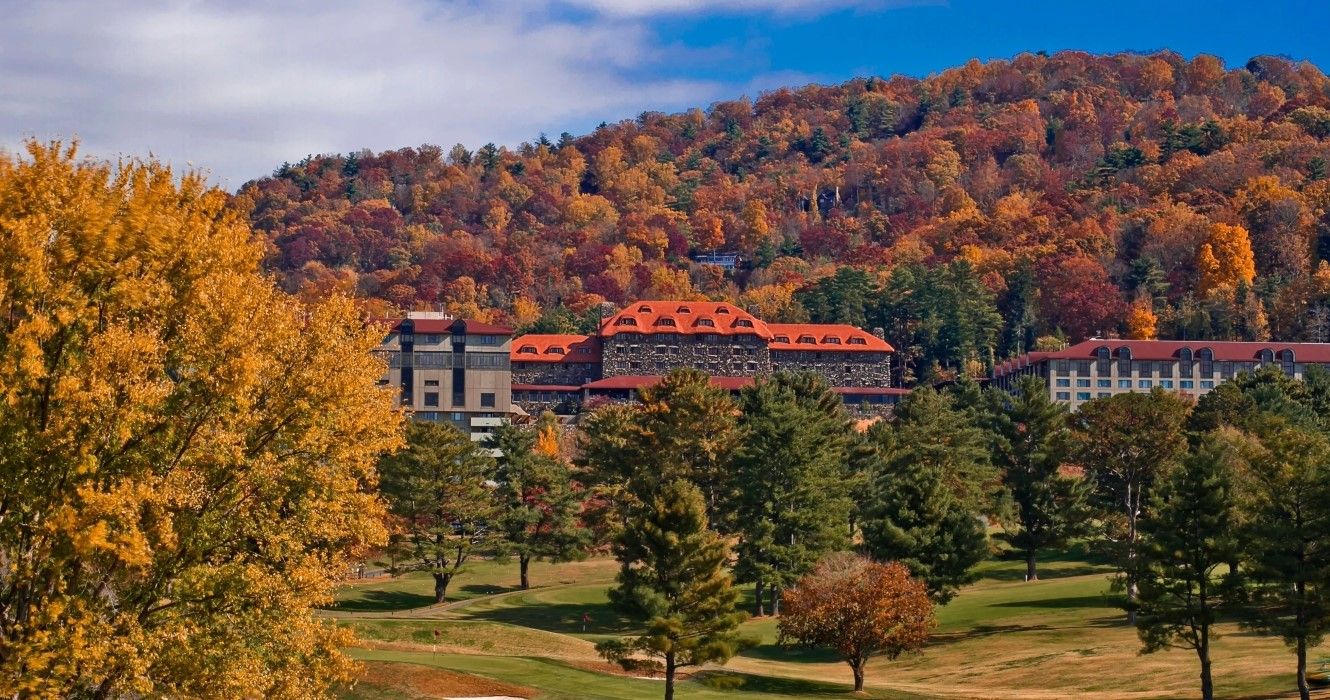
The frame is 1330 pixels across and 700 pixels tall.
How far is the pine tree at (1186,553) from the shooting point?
2499 inches

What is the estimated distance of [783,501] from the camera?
95.3m

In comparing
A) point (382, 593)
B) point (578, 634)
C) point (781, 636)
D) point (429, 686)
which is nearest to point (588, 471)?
point (382, 593)

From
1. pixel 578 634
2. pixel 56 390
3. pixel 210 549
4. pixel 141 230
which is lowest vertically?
pixel 578 634

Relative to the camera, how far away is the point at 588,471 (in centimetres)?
10975

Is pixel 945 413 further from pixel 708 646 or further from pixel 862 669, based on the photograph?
pixel 708 646

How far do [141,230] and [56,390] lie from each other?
3.06 metres

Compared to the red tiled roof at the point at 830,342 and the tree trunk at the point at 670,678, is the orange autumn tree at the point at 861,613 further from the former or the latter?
the red tiled roof at the point at 830,342

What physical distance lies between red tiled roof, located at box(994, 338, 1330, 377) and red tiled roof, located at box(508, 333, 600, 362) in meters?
49.9

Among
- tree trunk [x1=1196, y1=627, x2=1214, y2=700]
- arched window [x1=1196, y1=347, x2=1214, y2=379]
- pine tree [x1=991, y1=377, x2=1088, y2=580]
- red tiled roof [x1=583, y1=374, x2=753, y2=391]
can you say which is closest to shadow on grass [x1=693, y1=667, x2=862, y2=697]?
tree trunk [x1=1196, y1=627, x2=1214, y2=700]

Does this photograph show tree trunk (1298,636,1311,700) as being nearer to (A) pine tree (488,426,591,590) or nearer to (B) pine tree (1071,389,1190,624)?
(B) pine tree (1071,389,1190,624)

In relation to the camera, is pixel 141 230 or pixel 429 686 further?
pixel 429 686

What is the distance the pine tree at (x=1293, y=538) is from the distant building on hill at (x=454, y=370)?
108156mm

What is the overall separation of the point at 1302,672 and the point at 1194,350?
435 ft

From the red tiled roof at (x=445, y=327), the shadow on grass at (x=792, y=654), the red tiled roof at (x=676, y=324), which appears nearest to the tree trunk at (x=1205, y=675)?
the shadow on grass at (x=792, y=654)
